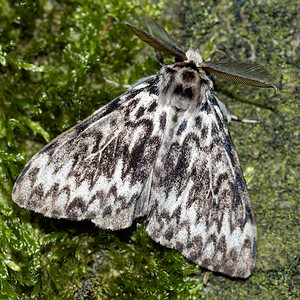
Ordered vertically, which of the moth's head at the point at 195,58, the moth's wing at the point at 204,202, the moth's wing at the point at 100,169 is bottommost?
the moth's wing at the point at 204,202

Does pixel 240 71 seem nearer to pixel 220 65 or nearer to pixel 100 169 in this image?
pixel 220 65

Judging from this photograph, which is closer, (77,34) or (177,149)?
(177,149)

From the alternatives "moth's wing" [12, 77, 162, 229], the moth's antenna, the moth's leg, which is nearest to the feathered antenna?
the moth's antenna

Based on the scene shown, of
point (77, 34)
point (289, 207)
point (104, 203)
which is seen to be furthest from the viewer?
point (77, 34)

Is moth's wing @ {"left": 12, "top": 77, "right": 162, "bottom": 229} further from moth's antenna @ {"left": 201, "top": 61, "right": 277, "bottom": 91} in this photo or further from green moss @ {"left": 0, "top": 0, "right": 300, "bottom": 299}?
moth's antenna @ {"left": 201, "top": 61, "right": 277, "bottom": 91}

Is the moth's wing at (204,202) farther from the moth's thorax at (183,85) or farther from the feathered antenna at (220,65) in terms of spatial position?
the feathered antenna at (220,65)

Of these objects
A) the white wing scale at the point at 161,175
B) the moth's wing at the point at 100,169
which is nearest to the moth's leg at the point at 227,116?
the white wing scale at the point at 161,175

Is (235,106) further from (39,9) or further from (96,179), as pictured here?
(39,9)

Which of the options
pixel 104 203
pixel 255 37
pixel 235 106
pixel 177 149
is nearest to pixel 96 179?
pixel 104 203

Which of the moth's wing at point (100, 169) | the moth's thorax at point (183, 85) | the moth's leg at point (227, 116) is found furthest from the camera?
the moth's leg at point (227, 116)
